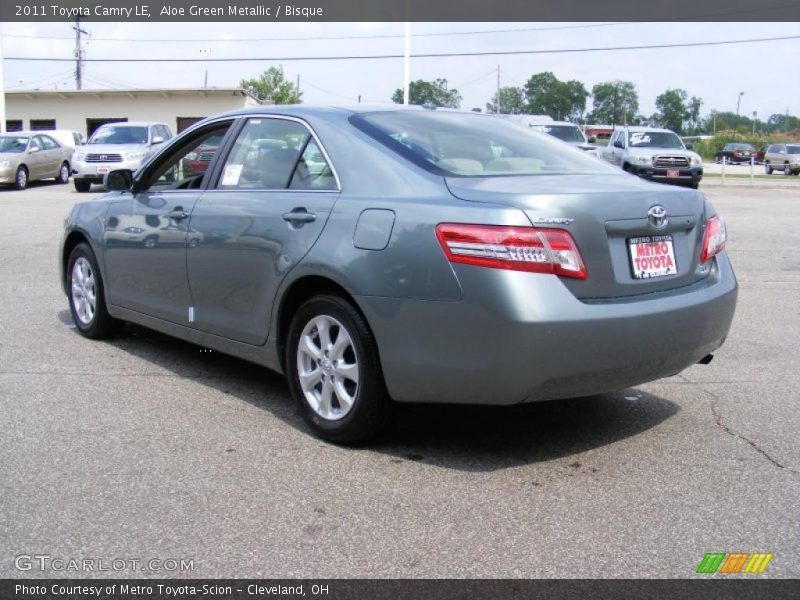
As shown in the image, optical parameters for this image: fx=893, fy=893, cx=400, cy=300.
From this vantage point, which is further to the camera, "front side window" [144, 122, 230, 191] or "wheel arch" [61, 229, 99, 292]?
"wheel arch" [61, 229, 99, 292]

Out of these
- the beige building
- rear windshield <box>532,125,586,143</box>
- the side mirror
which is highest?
the beige building

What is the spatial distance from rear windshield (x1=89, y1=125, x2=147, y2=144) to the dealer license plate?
70.8 ft

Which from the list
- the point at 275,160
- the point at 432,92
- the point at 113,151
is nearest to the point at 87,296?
the point at 275,160

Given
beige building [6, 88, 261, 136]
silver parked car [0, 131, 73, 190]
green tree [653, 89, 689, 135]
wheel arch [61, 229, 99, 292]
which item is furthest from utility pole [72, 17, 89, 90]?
green tree [653, 89, 689, 135]

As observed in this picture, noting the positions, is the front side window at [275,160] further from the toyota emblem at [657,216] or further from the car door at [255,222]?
the toyota emblem at [657,216]

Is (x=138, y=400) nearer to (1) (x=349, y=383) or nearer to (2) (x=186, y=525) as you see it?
(1) (x=349, y=383)

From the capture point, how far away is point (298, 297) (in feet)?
15.0

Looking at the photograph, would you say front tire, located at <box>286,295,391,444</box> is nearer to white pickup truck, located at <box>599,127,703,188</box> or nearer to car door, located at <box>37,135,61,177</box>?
white pickup truck, located at <box>599,127,703,188</box>

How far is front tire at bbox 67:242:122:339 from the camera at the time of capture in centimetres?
640

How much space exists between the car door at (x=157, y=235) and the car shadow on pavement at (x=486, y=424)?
20.9 inches

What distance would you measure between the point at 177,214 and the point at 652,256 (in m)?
2.83

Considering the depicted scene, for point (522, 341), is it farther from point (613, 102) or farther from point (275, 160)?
point (613, 102)

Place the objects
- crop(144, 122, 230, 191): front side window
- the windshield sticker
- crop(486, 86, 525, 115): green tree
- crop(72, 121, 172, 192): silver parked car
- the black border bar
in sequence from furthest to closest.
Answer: crop(486, 86, 525, 115): green tree
crop(72, 121, 172, 192): silver parked car
crop(144, 122, 230, 191): front side window
the windshield sticker
the black border bar

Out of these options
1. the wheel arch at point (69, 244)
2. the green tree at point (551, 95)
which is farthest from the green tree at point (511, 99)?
the wheel arch at point (69, 244)
